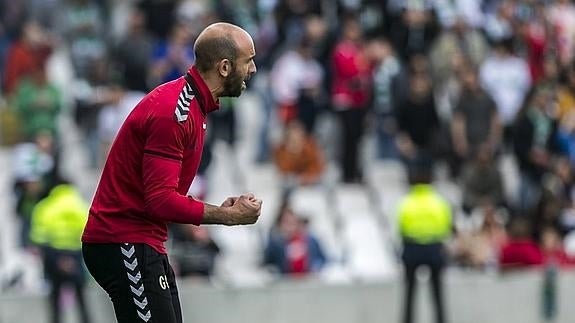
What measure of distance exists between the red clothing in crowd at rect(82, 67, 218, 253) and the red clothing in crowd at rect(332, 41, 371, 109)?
10.8 meters

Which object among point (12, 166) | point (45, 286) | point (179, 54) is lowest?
point (45, 286)

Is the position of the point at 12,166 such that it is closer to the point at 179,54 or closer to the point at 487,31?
the point at 179,54

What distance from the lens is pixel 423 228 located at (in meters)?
14.7

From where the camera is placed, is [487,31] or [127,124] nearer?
[127,124]

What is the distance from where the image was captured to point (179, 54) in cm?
1753

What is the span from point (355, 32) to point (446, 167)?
200 cm

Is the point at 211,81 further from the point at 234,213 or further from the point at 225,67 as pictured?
the point at 234,213

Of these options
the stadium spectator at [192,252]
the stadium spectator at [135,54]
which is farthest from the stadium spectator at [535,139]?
the stadium spectator at [192,252]

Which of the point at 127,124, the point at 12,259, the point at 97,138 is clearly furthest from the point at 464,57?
the point at 127,124

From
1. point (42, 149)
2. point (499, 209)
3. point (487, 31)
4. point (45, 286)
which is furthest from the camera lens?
point (487, 31)

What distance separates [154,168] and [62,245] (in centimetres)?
761

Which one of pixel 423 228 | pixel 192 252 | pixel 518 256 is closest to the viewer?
pixel 423 228

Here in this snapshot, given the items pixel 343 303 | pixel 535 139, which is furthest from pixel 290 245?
pixel 535 139

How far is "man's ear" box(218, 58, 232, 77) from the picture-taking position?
278 inches
